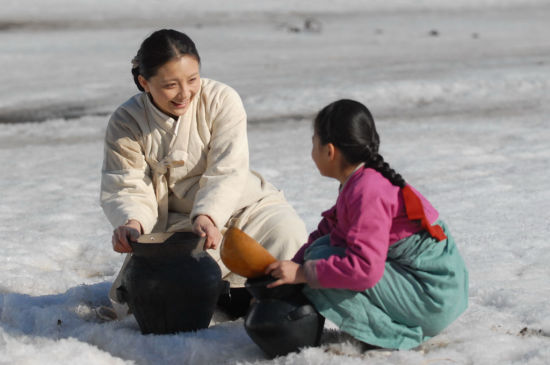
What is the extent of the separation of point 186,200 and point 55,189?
2.73 m

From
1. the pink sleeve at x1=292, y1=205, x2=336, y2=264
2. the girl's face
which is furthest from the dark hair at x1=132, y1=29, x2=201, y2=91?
the pink sleeve at x1=292, y1=205, x2=336, y2=264

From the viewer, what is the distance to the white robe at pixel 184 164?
11.0ft

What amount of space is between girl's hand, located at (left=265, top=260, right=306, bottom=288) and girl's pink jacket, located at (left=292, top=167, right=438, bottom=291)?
0.11ft

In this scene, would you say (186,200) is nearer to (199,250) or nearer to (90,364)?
(199,250)

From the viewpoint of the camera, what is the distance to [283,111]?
28.9 feet

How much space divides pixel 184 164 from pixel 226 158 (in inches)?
7.3

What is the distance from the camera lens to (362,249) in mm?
2572

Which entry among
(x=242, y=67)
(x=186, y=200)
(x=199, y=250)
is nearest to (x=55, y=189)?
(x=186, y=200)

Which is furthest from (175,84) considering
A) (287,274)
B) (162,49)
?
(287,274)

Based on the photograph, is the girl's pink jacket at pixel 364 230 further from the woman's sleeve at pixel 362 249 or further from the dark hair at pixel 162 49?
the dark hair at pixel 162 49

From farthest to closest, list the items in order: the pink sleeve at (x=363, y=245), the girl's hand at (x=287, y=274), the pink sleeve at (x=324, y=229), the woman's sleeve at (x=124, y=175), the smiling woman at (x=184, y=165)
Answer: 1. the woman's sleeve at (x=124, y=175)
2. the smiling woman at (x=184, y=165)
3. the pink sleeve at (x=324, y=229)
4. the girl's hand at (x=287, y=274)
5. the pink sleeve at (x=363, y=245)

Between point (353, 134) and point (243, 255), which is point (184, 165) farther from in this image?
point (353, 134)

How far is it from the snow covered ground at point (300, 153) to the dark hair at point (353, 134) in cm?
62

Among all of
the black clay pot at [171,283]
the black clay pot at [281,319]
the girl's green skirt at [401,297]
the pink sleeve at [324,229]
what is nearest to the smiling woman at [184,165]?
the black clay pot at [171,283]
